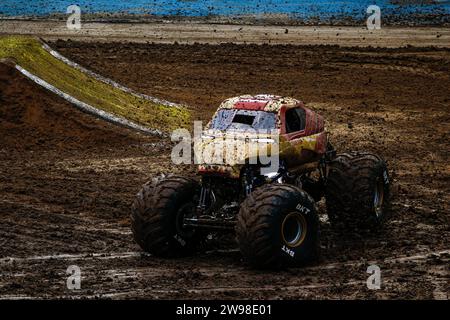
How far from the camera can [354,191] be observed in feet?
47.0

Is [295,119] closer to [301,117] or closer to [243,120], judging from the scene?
[301,117]

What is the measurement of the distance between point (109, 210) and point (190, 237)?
304cm

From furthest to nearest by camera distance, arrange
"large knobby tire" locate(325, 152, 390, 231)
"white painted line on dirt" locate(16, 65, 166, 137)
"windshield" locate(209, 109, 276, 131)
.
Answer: "white painted line on dirt" locate(16, 65, 166, 137) < "large knobby tire" locate(325, 152, 390, 231) < "windshield" locate(209, 109, 276, 131)

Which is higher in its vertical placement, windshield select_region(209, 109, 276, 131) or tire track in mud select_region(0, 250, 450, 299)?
windshield select_region(209, 109, 276, 131)

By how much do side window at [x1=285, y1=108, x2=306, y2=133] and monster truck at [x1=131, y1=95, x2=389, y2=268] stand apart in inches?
0.5

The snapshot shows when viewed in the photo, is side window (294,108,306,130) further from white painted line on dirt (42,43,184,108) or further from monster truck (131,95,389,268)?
white painted line on dirt (42,43,184,108)

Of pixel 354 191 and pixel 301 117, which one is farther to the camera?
pixel 301 117

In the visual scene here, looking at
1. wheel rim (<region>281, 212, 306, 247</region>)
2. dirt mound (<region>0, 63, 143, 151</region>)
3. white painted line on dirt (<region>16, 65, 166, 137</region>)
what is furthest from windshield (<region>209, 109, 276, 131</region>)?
white painted line on dirt (<region>16, 65, 166, 137</region>)

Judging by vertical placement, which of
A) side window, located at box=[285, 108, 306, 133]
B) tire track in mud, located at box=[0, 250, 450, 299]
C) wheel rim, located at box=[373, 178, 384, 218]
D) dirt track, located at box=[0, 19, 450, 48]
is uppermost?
side window, located at box=[285, 108, 306, 133]

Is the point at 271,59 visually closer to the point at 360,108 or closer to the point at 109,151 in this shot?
the point at 360,108

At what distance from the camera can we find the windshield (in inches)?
555

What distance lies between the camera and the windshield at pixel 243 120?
14109 mm

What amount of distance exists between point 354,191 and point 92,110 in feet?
29.4

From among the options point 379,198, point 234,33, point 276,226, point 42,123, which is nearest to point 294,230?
point 276,226
